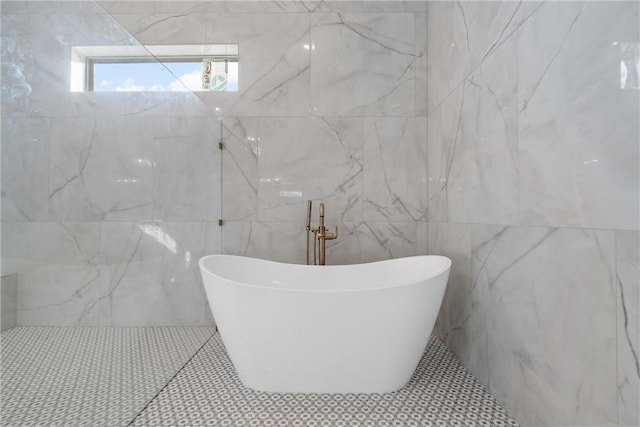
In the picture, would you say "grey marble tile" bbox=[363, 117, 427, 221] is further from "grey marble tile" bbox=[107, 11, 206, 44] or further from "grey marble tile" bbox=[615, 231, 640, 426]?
"grey marble tile" bbox=[615, 231, 640, 426]

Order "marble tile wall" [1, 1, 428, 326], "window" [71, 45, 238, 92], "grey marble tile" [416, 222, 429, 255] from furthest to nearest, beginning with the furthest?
"grey marble tile" [416, 222, 429, 255]
"marble tile wall" [1, 1, 428, 326]
"window" [71, 45, 238, 92]

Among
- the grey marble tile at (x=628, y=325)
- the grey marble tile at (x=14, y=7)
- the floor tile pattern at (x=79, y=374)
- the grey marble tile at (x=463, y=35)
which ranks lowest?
the floor tile pattern at (x=79, y=374)

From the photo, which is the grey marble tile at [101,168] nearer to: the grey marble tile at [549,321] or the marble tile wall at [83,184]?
the marble tile wall at [83,184]

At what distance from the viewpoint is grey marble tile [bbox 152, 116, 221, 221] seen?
1.75 metres

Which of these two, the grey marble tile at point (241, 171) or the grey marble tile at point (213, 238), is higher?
the grey marble tile at point (241, 171)

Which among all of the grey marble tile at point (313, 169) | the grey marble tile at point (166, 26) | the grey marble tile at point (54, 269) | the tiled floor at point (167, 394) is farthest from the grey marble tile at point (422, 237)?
the grey marble tile at point (166, 26)

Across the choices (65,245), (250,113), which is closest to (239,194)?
(250,113)

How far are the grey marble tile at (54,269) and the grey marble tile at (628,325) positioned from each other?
5.10 feet

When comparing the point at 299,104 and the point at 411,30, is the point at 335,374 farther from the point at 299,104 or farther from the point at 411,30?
the point at 411,30

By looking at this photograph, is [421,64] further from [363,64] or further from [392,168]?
[392,168]

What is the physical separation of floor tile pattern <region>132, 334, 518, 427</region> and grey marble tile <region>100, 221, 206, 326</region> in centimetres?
38

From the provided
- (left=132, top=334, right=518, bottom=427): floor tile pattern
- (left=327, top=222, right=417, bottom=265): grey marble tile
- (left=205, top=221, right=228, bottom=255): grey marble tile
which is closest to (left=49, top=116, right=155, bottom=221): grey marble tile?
(left=205, top=221, right=228, bottom=255): grey marble tile

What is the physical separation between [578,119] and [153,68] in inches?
68.9

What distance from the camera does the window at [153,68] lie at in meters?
1.20
